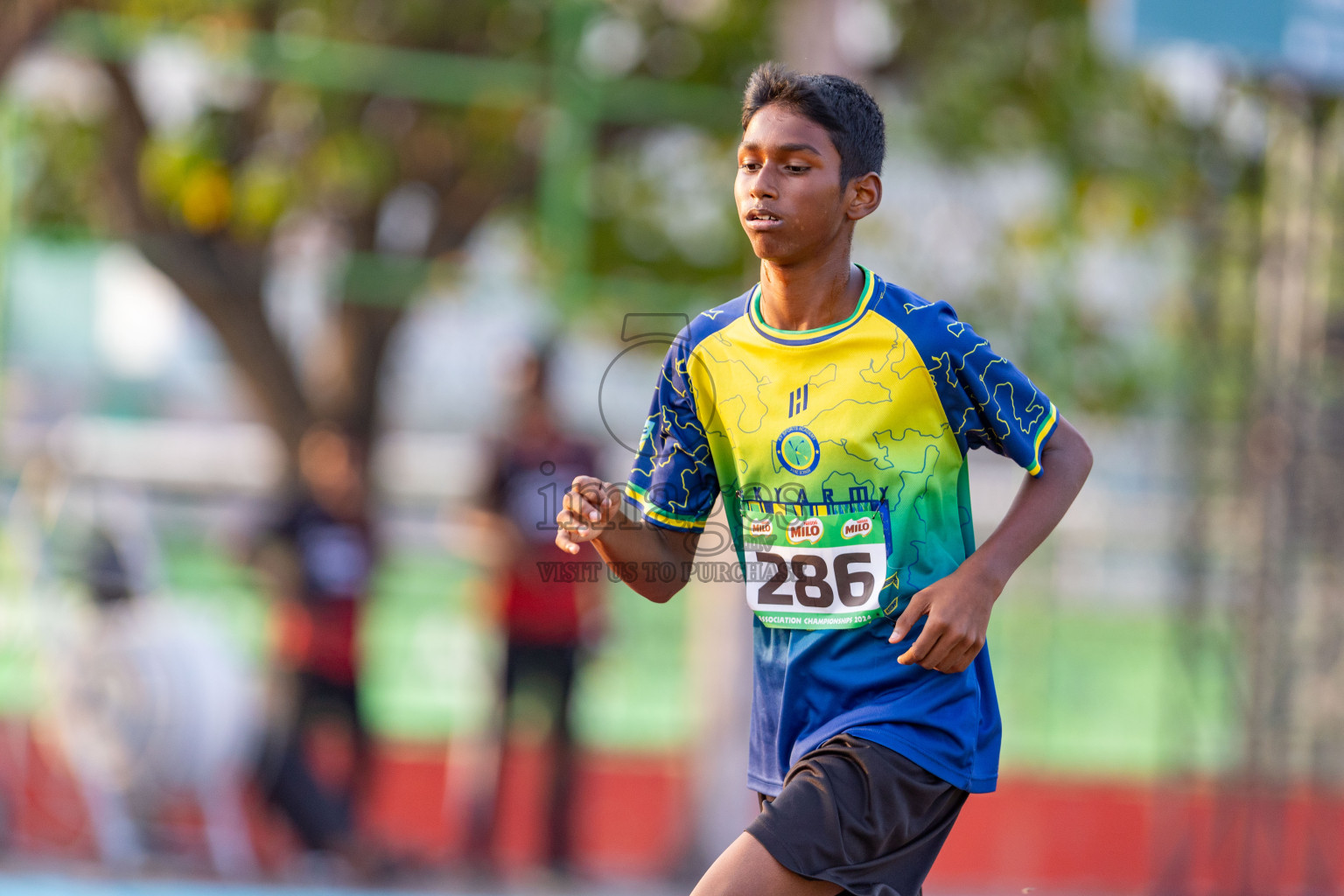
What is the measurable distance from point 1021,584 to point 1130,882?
1.92m

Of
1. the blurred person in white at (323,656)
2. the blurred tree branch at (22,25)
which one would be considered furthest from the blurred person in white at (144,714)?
the blurred tree branch at (22,25)

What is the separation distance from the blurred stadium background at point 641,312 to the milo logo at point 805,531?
3734 millimetres

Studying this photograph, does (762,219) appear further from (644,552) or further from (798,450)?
(644,552)

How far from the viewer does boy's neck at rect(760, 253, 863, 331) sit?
286cm

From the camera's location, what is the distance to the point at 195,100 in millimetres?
9289

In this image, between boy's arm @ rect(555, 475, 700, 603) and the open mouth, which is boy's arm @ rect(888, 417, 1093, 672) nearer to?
boy's arm @ rect(555, 475, 700, 603)

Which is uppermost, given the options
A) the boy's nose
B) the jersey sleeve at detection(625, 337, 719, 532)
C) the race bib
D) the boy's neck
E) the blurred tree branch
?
the blurred tree branch

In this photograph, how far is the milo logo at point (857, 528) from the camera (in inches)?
112

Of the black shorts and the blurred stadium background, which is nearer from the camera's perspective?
the black shorts

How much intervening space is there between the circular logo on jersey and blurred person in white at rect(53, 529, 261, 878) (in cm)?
484

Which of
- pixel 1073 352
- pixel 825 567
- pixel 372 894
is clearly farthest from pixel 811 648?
pixel 1073 352

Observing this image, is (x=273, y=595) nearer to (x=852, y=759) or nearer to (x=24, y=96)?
(x=24, y=96)

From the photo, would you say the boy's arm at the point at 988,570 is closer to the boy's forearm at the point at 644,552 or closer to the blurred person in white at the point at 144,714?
the boy's forearm at the point at 644,552

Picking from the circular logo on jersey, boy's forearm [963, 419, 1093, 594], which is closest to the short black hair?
the circular logo on jersey
